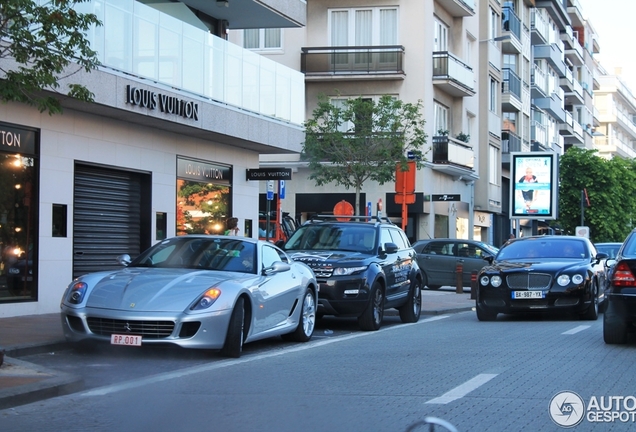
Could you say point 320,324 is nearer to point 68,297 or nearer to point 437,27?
point 68,297

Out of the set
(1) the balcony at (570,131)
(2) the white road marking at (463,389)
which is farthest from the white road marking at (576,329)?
(1) the balcony at (570,131)

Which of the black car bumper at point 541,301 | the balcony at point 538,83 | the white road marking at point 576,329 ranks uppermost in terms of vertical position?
the balcony at point 538,83

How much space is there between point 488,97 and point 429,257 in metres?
21.3

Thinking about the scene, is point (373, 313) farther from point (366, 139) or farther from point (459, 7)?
point (459, 7)

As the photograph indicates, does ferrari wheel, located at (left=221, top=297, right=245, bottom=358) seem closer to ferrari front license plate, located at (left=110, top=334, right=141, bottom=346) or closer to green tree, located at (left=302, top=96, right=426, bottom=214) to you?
ferrari front license plate, located at (left=110, top=334, right=141, bottom=346)

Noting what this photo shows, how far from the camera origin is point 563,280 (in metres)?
17.6

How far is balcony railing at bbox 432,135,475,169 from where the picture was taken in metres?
42.4

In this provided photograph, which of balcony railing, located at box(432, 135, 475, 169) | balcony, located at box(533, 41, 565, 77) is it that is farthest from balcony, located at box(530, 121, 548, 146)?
balcony railing, located at box(432, 135, 475, 169)

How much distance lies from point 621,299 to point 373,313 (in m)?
4.93

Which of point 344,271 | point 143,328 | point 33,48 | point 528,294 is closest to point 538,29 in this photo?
point 528,294

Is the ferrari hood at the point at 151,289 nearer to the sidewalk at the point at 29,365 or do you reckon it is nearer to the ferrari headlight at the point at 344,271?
the sidewalk at the point at 29,365

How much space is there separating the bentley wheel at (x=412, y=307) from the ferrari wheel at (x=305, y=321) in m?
4.27

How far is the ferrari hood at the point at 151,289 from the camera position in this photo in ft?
36.3

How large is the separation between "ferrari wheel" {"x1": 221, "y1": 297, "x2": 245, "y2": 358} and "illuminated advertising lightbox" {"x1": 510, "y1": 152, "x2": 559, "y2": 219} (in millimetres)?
30639
